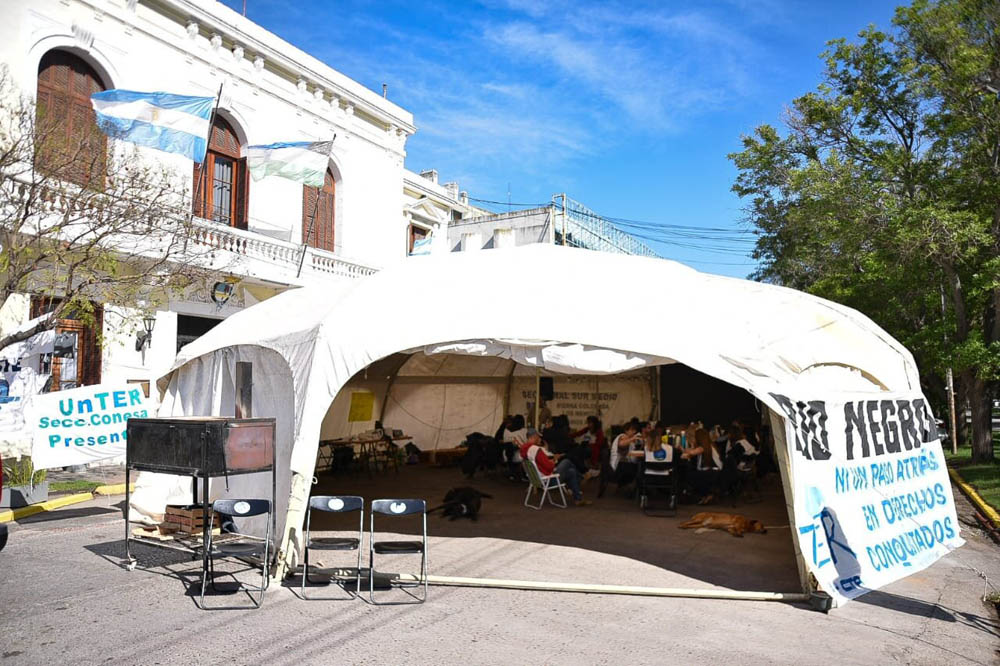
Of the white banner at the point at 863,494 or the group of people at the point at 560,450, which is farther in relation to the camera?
the group of people at the point at 560,450

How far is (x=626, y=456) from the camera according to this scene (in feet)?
A: 42.9

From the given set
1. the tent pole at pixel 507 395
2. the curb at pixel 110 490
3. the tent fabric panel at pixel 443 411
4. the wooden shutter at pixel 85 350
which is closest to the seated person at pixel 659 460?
the tent fabric panel at pixel 443 411

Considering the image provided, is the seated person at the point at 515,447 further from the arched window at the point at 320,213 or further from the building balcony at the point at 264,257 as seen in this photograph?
the arched window at the point at 320,213

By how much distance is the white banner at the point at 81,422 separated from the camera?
1106 cm

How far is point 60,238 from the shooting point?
46.9ft

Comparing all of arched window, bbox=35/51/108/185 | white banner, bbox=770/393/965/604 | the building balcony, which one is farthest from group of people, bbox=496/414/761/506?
arched window, bbox=35/51/108/185

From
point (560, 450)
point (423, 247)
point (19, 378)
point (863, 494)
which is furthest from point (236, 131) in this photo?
point (863, 494)

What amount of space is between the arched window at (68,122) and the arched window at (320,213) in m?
6.63

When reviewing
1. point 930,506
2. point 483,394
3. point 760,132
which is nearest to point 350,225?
point 483,394

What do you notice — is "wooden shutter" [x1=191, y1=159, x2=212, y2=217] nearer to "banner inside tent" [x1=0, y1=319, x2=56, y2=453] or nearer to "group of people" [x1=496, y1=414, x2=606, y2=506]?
"banner inside tent" [x1=0, y1=319, x2=56, y2=453]

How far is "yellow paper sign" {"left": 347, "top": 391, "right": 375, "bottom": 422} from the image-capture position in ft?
55.3

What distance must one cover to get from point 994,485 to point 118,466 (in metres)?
18.1

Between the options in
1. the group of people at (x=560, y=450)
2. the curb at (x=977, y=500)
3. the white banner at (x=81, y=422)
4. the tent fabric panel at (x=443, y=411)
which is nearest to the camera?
the white banner at (x=81, y=422)

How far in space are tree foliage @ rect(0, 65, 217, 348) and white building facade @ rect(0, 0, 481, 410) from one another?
886mm
